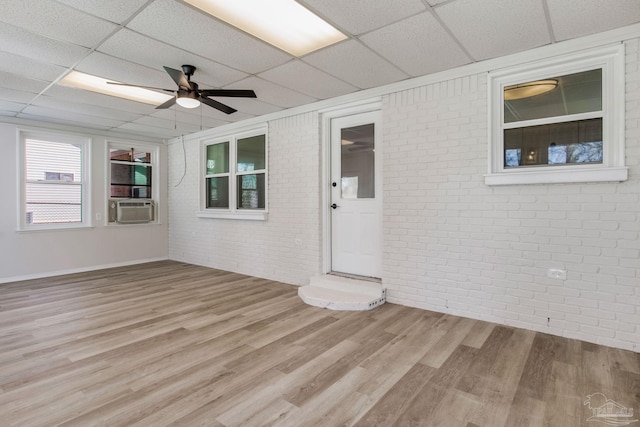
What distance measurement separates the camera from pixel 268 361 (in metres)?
2.56

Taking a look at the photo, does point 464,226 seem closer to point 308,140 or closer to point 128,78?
point 308,140

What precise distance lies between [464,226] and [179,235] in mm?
5665

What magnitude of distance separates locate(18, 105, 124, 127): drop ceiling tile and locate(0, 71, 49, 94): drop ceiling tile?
871 mm

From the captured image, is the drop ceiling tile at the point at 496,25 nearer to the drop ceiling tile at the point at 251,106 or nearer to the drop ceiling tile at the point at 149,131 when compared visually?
the drop ceiling tile at the point at 251,106

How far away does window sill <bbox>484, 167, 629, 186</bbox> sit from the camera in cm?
273

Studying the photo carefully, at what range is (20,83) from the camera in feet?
12.5

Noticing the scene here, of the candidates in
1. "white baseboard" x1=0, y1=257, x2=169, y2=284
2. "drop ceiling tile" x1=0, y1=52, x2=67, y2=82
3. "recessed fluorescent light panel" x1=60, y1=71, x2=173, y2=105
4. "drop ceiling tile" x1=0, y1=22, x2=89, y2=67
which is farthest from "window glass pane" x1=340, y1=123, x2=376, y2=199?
"white baseboard" x1=0, y1=257, x2=169, y2=284

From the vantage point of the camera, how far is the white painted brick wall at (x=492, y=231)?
9.06 feet

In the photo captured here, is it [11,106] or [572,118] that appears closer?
[572,118]

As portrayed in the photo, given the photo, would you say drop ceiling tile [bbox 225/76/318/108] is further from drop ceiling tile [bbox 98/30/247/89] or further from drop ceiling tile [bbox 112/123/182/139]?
drop ceiling tile [bbox 112/123/182/139]

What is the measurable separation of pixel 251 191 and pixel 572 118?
174 inches

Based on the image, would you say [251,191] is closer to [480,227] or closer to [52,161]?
[52,161]

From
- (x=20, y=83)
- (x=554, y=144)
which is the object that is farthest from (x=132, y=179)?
(x=554, y=144)

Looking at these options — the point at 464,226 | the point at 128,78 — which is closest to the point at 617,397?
the point at 464,226
